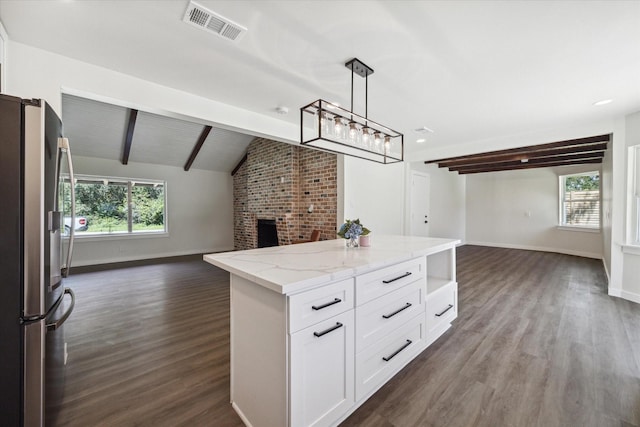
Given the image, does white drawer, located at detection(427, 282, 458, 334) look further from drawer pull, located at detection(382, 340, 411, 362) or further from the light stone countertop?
the light stone countertop

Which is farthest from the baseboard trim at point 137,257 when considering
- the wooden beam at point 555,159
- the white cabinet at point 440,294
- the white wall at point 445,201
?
the wooden beam at point 555,159

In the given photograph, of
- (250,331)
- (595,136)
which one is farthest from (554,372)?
(595,136)

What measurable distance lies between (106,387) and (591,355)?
3714 millimetres

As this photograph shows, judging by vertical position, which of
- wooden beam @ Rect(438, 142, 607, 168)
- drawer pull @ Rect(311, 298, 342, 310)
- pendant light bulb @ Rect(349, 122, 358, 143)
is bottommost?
drawer pull @ Rect(311, 298, 342, 310)

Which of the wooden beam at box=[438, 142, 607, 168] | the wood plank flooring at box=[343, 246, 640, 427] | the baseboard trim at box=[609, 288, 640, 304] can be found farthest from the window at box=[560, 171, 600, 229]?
the wood plank flooring at box=[343, 246, 640, 427]

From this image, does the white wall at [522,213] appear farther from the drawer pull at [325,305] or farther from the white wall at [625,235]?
the drawer pull at [325,305]

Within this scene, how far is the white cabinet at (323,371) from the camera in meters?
1.24

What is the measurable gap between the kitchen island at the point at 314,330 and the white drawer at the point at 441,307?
40 cm

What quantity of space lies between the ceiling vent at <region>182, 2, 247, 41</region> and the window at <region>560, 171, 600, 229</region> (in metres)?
8.34

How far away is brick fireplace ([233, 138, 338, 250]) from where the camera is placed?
473cm

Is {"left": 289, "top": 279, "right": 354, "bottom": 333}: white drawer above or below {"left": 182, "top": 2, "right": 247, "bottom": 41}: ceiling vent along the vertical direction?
below

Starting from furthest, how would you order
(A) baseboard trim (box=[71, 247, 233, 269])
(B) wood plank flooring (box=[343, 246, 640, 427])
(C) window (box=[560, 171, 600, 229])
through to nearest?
1. (C) window (box=[560, 171, 600, 229])
2. (A) baseboard trim (box=[71, 247, 233, 269])
3. (B) wood plank flooring (box=[343, 246, 640, 427])

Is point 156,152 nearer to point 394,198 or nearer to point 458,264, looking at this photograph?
point 394,198

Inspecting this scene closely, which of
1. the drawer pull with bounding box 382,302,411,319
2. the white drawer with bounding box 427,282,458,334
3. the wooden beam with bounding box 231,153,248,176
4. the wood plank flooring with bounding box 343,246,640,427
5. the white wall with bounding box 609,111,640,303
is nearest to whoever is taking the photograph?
the wood plank flooring with bounding box 343,246,640,427
